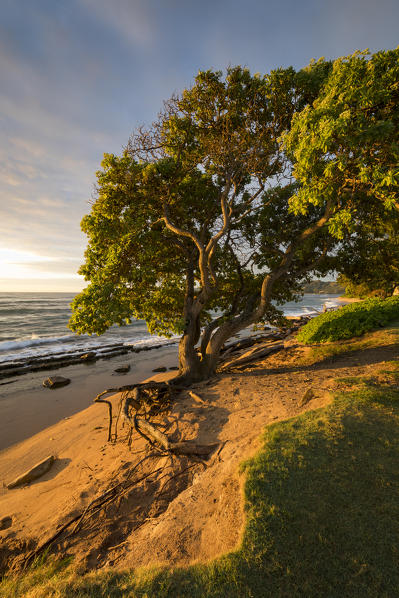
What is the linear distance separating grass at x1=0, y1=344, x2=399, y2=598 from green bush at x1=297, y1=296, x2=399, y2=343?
11664mm

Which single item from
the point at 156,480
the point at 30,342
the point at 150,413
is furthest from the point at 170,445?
the point at 30,342

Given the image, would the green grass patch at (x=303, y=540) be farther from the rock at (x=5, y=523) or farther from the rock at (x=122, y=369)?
the rock at (x=122, y=369)

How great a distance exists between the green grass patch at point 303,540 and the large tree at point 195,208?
5430 millimetres

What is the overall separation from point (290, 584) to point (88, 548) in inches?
125

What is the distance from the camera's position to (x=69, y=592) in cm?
273

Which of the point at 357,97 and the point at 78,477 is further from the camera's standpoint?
the point at 78,477

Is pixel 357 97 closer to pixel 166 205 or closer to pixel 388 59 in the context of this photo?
pixel 388 59

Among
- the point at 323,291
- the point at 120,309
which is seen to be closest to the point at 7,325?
the point at 120,309

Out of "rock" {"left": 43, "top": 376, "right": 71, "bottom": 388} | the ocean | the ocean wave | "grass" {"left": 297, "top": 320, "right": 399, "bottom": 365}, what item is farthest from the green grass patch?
the ocean wave

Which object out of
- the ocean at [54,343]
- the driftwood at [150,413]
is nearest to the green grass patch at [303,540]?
the driftwood at [150,413]

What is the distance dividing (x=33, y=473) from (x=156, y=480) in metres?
4.40

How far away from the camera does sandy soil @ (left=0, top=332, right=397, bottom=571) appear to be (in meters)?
3.48

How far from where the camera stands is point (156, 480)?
5.11m

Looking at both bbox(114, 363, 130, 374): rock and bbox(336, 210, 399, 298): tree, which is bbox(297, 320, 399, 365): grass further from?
bbox(114, 363, 130, 374): rock
